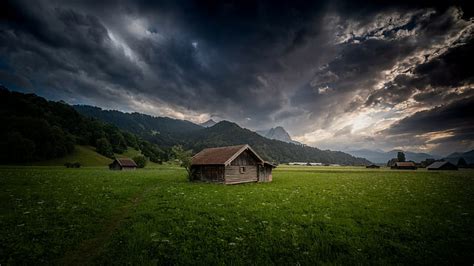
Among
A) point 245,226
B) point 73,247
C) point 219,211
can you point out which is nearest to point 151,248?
point 73,247

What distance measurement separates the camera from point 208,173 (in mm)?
32594

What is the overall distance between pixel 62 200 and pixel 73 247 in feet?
35.5

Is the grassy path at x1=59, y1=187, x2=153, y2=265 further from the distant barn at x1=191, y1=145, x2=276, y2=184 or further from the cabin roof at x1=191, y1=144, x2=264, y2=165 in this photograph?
the cabin roof at x1=191, y1=144, x2=264, y2=165

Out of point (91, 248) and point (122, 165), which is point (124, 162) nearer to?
point (122, 165)

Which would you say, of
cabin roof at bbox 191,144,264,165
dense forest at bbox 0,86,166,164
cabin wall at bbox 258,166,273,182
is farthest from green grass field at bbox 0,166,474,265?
dense forest at bbox 0,86,166,164

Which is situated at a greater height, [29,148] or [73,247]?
[29,148]

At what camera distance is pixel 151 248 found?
7.98m

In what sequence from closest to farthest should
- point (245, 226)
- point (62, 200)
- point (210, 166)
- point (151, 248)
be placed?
point (151, 248) < point (245, 226) < point (62, 200) < point (210, 166)

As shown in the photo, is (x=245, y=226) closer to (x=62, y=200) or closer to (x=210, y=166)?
(x=62, y=200)

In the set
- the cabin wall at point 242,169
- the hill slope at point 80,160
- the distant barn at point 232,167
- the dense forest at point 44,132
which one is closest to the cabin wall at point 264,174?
the distant barn at point 232,167

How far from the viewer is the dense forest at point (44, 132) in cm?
7462

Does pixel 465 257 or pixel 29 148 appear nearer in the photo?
pixel 465 257

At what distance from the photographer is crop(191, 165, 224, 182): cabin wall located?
30.9 m

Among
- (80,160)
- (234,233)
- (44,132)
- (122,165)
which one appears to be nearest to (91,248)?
(234,233)
